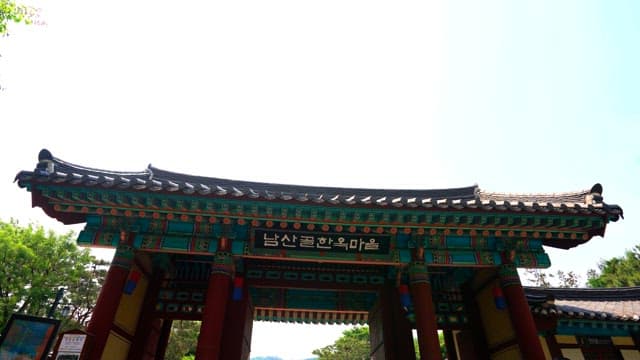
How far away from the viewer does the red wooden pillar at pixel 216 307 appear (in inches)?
275

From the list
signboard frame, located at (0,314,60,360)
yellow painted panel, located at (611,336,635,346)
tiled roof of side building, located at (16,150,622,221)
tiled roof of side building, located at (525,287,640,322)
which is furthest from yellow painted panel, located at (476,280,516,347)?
signboard frame, located at (0,314,60,360)

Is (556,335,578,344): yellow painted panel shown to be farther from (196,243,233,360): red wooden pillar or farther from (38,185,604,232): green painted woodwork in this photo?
(196,243,233,360): red wooden pillar

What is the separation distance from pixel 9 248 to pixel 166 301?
837 inches

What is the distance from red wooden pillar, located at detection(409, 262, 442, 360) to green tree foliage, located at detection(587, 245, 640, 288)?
46.1 meters

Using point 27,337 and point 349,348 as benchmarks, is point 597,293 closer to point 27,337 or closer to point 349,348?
point 27,337

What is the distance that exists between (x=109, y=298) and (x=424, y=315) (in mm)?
7069

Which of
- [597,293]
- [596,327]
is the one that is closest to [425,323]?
[596,327]

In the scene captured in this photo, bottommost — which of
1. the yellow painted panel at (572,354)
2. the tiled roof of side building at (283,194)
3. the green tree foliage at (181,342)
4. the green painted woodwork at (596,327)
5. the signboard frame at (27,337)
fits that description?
the signboard frame at (27,337)

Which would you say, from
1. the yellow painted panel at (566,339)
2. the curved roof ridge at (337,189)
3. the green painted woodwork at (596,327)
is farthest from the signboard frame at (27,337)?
the yellow painted panel at (566,339)

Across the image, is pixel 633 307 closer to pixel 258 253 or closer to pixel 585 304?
pixel 585 304

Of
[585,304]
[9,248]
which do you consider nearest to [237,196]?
[585,304]

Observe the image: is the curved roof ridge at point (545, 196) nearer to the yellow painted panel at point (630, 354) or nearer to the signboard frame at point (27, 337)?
the yellow painted panel at point (630, 354)

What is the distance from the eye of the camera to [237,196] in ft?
23.6

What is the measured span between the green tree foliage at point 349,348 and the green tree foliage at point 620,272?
31.7 metres
